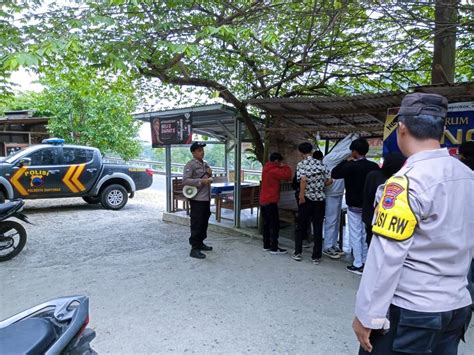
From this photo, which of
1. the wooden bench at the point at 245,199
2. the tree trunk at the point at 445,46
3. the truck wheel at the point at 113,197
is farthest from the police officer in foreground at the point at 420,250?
the truck wheel at the point at 113,197

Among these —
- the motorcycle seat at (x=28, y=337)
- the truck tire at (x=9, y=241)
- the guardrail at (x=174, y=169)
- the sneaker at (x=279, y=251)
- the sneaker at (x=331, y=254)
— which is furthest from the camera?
the guardrail at (x=174, y=169)

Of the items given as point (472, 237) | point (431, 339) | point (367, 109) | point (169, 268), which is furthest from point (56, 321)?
point (367, 109)

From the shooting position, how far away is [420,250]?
1.49 meters

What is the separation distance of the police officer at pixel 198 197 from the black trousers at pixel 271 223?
982 mm

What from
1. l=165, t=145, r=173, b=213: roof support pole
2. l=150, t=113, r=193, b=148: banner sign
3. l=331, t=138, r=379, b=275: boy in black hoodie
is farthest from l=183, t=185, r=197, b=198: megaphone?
l=165, t=145, r=173, b=213: roof support pole

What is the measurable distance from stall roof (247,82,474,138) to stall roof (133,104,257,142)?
3.02 feet

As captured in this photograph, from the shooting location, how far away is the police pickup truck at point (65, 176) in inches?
331

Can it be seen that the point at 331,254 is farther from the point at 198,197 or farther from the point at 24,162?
the point at 24,162

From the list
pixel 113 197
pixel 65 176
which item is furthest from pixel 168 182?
pixel 65 176

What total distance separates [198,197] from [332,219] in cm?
222

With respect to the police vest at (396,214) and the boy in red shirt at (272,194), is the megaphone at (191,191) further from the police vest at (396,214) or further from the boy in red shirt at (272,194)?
the police vest at (396,214)

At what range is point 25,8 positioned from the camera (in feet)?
15.1

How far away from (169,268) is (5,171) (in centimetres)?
566

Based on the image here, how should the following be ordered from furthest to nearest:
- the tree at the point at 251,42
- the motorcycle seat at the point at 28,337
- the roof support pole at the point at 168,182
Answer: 1. the roof support pole at the point at 168,182
2. the tree at the point at 251,42
3. the motorcycle seat at the point at 28,337
